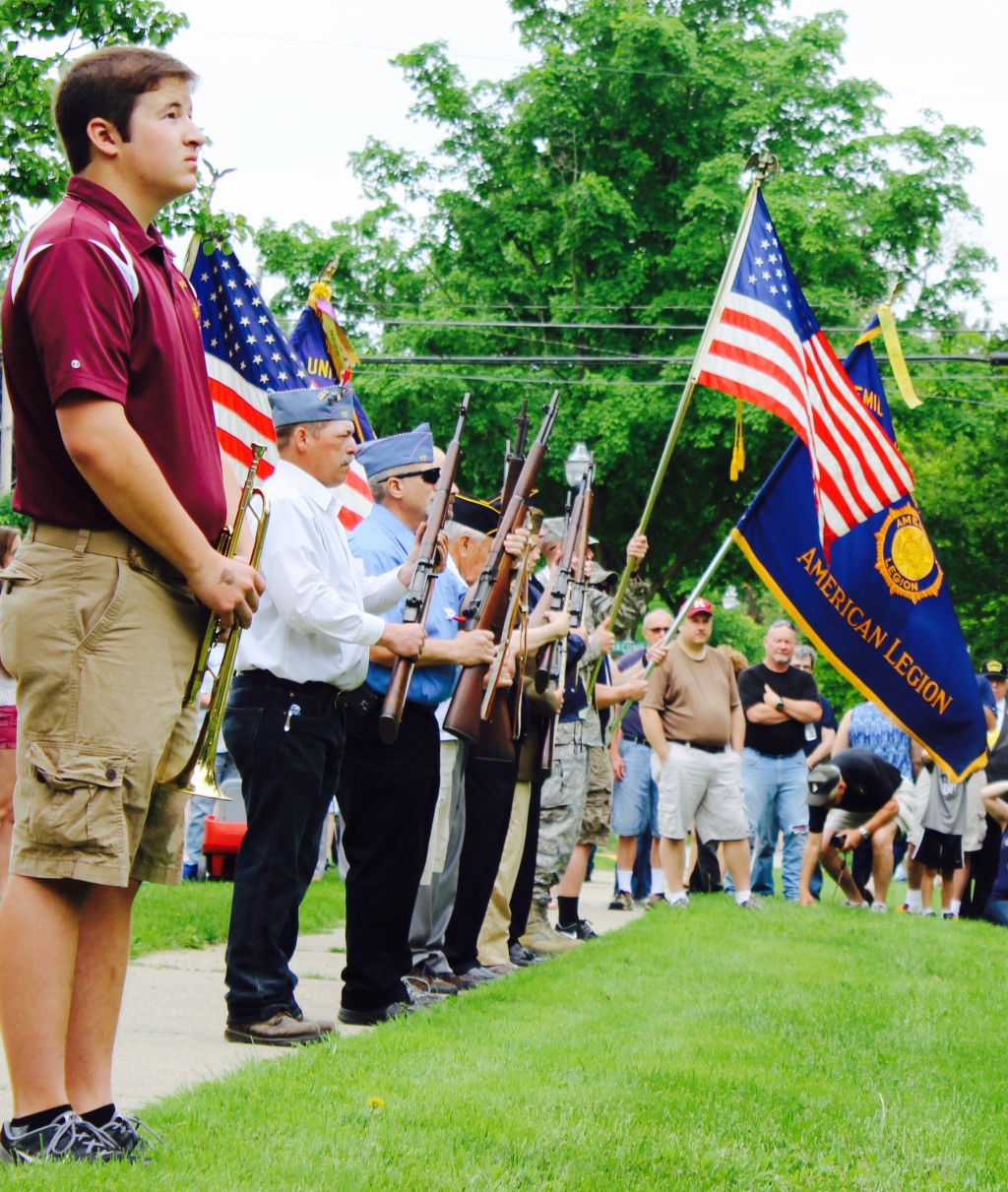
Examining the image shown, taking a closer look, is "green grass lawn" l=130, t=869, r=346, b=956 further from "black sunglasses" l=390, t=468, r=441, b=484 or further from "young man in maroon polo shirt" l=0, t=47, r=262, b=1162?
"young man in maroon polo shirt" l=0, t=47, r=262, b=1162

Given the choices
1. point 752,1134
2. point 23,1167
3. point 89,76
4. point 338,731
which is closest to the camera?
point 23,1167

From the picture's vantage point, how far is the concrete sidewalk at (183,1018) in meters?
5.03

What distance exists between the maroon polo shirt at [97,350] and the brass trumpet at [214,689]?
223 mm

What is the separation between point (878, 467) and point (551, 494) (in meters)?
21.2

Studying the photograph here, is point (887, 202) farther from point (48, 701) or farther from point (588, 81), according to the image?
point (48, 701)

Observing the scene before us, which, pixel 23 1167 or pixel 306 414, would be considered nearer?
pixel 23 1167

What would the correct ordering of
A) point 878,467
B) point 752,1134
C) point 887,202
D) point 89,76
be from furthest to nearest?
point 887,202 < point 878,467 < point 752,1134 < point 89,76

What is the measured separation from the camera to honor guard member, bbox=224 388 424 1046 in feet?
18.5

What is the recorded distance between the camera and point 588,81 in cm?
A: 3075

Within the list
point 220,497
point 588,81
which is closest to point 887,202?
point 588,81

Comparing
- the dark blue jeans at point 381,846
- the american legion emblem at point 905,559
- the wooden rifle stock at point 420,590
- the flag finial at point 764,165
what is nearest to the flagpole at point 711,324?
the flag finial at point 764,165

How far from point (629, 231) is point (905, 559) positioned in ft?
69.1

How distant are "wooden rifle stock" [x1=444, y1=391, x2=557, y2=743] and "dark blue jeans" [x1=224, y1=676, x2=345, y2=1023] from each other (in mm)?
1539

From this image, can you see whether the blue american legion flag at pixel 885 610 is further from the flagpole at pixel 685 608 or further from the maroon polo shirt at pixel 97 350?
the maroon polo shirt at pixel 97 350
